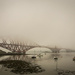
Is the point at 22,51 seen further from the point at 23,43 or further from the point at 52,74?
the point at 52,74

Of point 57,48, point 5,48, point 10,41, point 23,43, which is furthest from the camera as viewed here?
point 57,48

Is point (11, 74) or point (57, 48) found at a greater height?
point (11, 74)

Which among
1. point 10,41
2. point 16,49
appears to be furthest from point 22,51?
point 10,41

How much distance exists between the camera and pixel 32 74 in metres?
24.4

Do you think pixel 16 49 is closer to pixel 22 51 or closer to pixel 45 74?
pixel 22 51

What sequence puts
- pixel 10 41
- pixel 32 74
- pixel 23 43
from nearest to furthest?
1. pixel 32 74
2. pixel 10 41
3. pixel 23 43

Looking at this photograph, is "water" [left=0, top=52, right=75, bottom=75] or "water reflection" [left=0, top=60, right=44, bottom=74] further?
"water reflection" [left=0, top=60, right=44, bottom=74]

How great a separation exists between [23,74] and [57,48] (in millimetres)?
176403

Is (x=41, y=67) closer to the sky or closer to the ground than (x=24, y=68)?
A: closer to the ground

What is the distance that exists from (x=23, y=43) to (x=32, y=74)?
354 ft

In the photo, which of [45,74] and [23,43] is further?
[23,43]

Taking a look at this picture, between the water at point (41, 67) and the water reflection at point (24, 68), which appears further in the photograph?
the water reflection at point (24, 68)

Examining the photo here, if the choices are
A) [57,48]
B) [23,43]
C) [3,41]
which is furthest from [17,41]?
[57,48]

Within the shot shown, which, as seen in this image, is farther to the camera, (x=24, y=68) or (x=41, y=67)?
(x=41, y=67)
